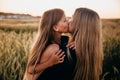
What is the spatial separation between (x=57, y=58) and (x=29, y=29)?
614 millimetres

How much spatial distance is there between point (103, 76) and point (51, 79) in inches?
28.0

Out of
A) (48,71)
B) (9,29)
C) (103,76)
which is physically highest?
(9,29)

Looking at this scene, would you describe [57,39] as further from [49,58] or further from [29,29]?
[29,29]

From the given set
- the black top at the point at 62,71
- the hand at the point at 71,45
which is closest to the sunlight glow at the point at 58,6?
the hand at the point at 71,45

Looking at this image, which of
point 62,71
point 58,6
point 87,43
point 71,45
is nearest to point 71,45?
point 71,45

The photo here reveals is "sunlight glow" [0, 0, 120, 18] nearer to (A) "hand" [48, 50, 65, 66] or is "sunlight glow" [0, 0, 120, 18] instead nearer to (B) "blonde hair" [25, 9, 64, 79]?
(B) "blonde hair" [25, 9, 64, 79]

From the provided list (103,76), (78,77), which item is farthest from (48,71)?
(103,76)

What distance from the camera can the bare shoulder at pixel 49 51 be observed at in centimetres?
262

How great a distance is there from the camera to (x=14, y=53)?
305 centimetres

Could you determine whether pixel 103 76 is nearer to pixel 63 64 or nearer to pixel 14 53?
pixel 63 64

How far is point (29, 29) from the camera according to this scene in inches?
121

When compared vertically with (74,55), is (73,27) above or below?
above

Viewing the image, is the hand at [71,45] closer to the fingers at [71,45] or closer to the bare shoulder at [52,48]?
the fingers at [71,45]

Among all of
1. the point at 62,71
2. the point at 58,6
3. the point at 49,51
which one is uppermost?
the point at 58,6
